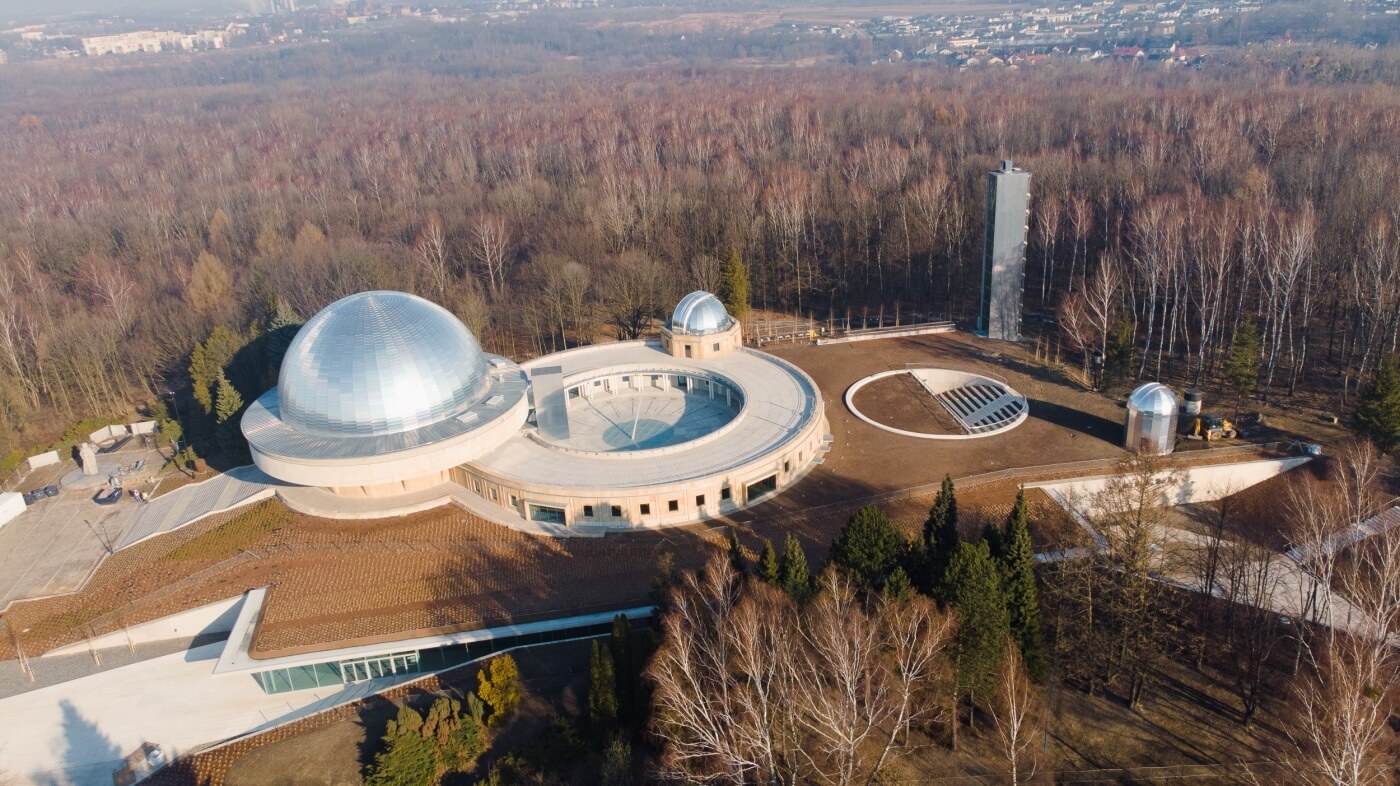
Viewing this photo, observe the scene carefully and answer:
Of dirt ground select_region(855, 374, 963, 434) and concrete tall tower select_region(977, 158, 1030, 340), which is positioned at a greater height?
concrete tall tower select_region(977, 158, 1030, 340)

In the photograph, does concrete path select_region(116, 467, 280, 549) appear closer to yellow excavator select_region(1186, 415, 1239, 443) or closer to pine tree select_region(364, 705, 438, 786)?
pine tree select_region(364, 705, 438, 786)

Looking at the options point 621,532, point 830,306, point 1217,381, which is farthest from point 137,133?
point 1217,381

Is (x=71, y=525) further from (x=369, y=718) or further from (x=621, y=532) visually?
(x=621, y=532)

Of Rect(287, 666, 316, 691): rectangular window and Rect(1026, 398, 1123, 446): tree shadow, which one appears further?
Rect(1026, 398, 1123, 446): tree shadow

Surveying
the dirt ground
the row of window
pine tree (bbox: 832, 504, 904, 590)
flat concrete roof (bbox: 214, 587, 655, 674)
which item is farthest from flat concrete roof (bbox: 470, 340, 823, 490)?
pine tree (bbox: 832, 504, 904, 590)

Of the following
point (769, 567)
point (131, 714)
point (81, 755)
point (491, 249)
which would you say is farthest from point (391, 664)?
point (491, 249)

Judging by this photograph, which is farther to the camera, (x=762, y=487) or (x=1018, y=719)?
(x=762, y=487)

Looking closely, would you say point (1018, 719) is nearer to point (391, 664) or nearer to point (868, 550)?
point (868, 550)
